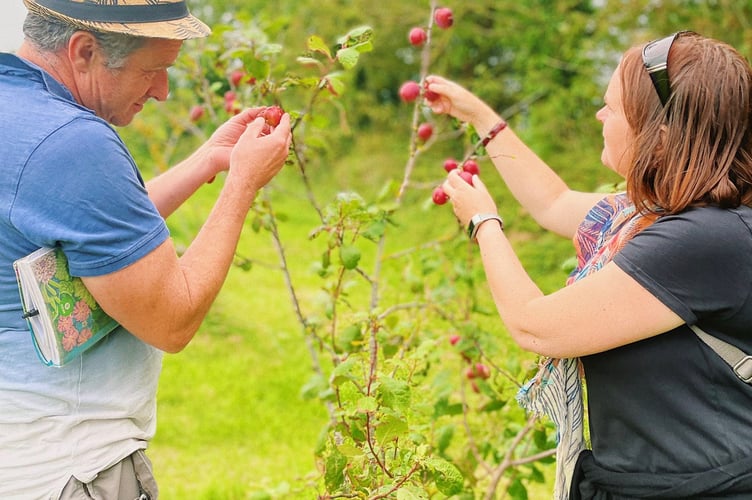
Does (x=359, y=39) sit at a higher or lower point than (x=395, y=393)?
higher

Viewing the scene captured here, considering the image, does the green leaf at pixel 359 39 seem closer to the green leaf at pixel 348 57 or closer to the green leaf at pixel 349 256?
the green leaf at pixel 348 57

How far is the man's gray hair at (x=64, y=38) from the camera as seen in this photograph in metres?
1.60

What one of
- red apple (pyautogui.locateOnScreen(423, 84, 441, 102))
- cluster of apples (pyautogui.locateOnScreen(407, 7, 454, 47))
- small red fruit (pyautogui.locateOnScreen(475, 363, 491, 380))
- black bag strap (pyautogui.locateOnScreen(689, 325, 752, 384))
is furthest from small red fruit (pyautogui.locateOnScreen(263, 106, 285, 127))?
small red fruit (pyautogui.locateOnScreen(475, 363, 491, 380))

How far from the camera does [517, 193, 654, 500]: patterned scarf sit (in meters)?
1.67

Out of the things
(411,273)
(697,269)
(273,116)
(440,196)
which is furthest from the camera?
(411,273)

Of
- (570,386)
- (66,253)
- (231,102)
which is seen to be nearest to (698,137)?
(570,386)

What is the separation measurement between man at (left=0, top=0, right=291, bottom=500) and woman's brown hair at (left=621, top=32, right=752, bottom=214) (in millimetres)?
744

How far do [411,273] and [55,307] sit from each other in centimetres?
153

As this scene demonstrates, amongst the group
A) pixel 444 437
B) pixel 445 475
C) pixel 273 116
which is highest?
pixel 273 116

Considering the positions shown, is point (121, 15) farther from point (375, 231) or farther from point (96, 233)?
point (375, 231)

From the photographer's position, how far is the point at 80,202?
4.76 feet

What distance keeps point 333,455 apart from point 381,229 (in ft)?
2.05

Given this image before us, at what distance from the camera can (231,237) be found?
1.68 meters

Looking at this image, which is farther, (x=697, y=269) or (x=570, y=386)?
(x=570, y=386)
